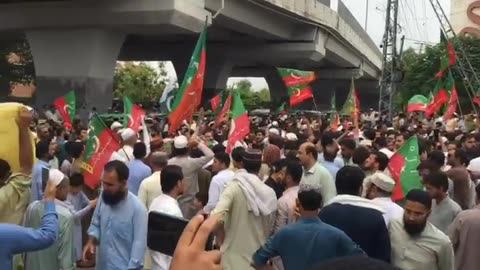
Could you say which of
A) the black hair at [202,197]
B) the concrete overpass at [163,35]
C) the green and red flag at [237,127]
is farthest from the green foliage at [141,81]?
the black hair at [202,197]

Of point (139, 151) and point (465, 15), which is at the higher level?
point (465, 15)

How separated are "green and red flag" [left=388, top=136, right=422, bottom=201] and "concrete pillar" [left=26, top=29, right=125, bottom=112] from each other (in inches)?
693

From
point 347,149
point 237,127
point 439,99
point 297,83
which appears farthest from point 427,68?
point 347,149

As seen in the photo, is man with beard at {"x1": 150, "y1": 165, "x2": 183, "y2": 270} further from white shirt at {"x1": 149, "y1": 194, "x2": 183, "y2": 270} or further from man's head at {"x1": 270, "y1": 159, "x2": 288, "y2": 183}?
man's head at {"x1": 270, "y1": 159, "x2": 288, "y2": 183}

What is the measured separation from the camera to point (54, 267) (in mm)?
5812

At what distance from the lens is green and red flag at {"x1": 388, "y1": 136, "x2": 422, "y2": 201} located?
8.00 metres

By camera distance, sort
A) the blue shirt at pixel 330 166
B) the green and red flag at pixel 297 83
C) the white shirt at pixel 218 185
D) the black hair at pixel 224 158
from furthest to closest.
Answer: the green and red flag at pixel 297 83 < the blue shirt at pixel 330 166 < the black hair at pixel 224 158 < the white shirt at pixel 218 185

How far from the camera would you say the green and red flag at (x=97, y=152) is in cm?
797

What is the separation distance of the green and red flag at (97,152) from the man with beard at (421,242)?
3670 mm

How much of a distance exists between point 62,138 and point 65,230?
746 centimetres

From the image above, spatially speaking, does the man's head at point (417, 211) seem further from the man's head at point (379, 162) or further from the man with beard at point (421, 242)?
the man's head at point (379, 162)

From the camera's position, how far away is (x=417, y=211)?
5266mm

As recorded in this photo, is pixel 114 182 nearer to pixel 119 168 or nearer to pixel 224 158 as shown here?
pixel 119 168

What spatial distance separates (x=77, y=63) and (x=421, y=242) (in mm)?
21120
